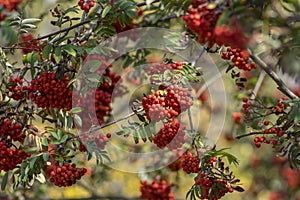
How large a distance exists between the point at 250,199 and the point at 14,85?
13.4ft

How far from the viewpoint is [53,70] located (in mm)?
3285

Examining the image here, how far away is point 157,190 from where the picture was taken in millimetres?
4398

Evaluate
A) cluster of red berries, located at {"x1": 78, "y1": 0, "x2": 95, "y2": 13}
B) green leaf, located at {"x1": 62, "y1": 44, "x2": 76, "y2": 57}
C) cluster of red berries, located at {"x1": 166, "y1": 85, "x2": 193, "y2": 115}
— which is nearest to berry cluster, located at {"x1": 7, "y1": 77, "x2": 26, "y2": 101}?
green leaf, located at {"x1": 62, "y1": 44, "x2": 76, "y2": 57}

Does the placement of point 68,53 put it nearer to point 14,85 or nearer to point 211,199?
point 14,85

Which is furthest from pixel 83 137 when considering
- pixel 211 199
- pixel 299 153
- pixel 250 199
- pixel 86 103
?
pixel 250 199

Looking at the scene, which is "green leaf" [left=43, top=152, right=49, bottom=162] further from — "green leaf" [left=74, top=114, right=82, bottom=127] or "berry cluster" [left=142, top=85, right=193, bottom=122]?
"berry cluster" [left=142, top=85, right=193, bottom=122]

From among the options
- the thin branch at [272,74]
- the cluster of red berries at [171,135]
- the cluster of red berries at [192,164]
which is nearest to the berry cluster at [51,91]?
the cluster of red berries at [171,135]

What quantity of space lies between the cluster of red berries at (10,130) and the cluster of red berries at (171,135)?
0.71 metres

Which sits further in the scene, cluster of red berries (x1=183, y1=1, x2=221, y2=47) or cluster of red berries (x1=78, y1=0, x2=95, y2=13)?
cluster of red berries (x1=78, y1=0, x2=95, y2=13)

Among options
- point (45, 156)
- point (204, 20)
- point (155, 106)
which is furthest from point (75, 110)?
point (204, 20)

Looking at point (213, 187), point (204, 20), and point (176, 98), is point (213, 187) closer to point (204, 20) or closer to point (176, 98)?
point (176, 98)

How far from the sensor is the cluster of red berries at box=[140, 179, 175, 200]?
4.39 m

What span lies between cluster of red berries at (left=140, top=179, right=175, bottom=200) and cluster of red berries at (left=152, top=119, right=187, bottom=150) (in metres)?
1.15

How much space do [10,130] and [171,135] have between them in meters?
0.85
